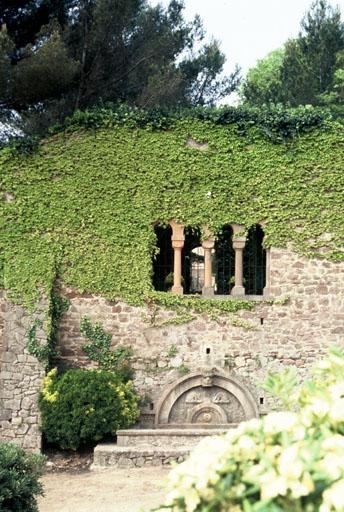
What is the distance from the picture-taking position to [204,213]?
12.1 m

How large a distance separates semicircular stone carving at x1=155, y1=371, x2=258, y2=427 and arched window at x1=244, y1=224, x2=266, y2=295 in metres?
1.94

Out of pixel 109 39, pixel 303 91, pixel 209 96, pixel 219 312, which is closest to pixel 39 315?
pixel 219 312

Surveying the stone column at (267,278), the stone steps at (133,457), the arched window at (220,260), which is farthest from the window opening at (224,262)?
the stone steps at (133,457)

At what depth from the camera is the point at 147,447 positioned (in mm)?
10203

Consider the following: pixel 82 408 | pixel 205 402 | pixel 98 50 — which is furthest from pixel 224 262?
pixel 98 50

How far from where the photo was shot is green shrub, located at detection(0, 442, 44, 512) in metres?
5.62

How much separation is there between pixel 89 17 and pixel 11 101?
13.9ft

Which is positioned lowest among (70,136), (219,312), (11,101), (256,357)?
(256,357)

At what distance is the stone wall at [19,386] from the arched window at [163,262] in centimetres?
256

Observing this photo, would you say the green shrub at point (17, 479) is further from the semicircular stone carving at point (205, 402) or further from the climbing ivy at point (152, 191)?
the climbing ivy at point (152, 191)

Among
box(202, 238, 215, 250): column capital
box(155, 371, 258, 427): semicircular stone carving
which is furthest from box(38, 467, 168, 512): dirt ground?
box(202, 238, 215, 250): column capital

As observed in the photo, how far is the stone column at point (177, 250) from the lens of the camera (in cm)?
1200

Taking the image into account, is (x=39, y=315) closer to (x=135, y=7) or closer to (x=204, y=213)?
(x=204, y=213)

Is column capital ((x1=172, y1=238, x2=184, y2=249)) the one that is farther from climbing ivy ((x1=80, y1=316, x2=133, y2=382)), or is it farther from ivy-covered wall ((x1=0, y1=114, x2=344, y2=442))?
climbing ivy ((x1=80, y1=316, x2=133, y2=382))
